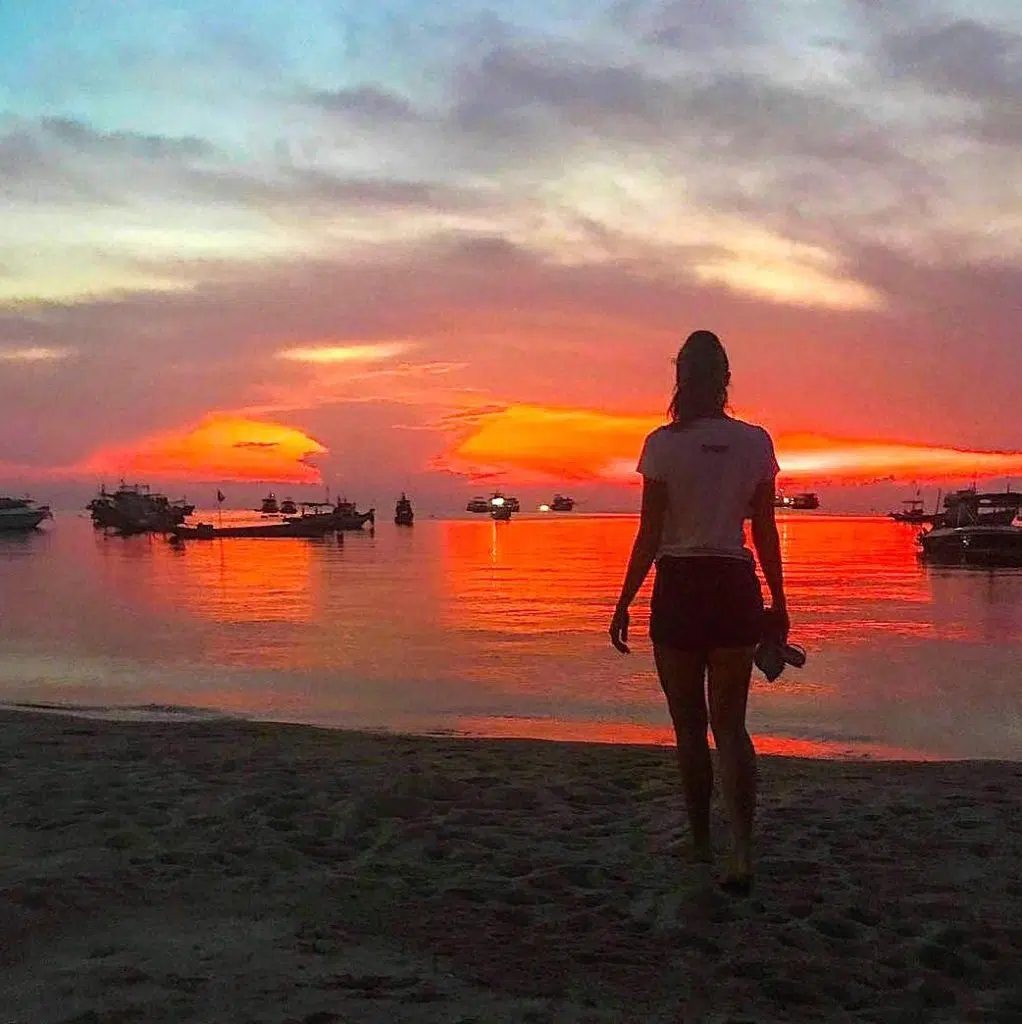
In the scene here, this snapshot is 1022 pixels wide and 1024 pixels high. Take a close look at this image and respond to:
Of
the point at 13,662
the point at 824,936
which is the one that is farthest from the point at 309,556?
the point at 824,936

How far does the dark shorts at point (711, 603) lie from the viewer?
13.1 ft

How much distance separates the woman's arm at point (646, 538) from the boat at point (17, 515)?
442 ft

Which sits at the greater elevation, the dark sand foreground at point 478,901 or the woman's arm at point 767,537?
the woman's arm at point 767,537

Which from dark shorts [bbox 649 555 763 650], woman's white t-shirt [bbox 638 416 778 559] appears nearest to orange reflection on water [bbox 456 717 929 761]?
dark shorts [bbox 649 555 763 650]

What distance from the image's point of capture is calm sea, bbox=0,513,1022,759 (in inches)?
464

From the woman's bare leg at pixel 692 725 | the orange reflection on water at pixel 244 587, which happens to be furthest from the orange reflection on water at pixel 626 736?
the orange reflection on water at pixel 244 587

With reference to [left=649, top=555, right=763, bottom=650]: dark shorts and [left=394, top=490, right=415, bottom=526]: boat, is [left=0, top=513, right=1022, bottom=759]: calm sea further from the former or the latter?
[left=394, top=490, right=415, bottom=526]: boat

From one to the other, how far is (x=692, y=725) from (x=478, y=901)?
108 centimetres

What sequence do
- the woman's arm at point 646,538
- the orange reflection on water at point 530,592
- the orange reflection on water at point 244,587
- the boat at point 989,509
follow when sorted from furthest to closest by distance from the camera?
the boat at point 989,509, the orange reflection on water at point 244,587, the orange reflection on water at point 530,592, the woman's arm at point 646,538

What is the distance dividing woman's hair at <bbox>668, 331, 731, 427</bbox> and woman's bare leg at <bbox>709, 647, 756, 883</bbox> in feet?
3.06

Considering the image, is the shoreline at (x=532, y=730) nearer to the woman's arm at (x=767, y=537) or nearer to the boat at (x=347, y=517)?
the woman's arm at (x=767, y=537)

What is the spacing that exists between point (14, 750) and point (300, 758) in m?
1.94

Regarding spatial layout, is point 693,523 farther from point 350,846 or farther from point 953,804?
point 953,804

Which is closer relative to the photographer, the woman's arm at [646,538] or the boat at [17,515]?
the woman's arm at [646,538]
